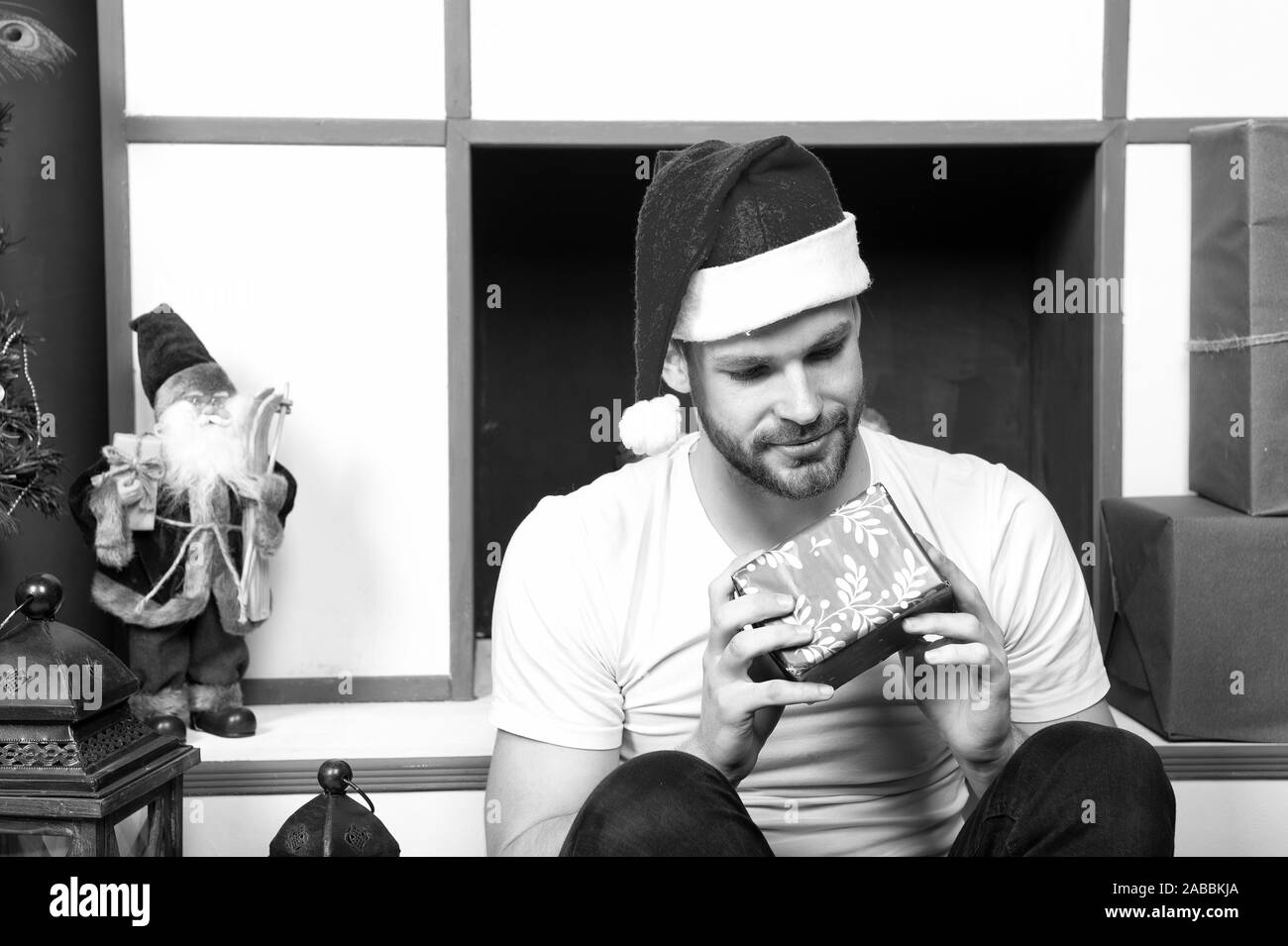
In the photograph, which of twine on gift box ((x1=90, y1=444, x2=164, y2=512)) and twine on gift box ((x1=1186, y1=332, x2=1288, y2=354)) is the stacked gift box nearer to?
twine on gift box ((x1=1186, y1=332, x2=1288, y2=354))

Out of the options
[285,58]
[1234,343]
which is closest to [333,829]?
[285,58]

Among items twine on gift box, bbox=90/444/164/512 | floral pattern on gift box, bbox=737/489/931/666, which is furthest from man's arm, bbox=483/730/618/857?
twine on gift box, bbox=90/444/164/512

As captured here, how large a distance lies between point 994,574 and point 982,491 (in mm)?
89

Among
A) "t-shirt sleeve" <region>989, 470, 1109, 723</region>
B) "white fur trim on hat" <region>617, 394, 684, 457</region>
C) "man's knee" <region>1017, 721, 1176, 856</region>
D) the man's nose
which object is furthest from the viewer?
"white fur trim on hat" <region>617, 394, 684, 457</region>

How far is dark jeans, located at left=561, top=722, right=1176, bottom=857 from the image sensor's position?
44.1 inches

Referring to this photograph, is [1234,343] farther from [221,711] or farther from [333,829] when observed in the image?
[221,711]

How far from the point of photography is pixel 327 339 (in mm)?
2057

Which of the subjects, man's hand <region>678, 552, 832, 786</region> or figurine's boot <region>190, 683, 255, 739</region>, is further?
figurine's boot <region>190, 683, 255, 739</region>

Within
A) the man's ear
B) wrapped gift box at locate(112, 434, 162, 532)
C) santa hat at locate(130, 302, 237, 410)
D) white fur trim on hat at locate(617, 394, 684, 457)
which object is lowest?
wrapped gift box at locate(112, 434, 162, 532)

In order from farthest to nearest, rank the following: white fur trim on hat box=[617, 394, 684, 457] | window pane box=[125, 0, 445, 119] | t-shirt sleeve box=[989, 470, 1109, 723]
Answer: window pane box=[125, 0, 445, 119], white fur trim on hat box=[617, 394, 684, 457], t-shirt sleeve box=[989, 470, 1109, 723]

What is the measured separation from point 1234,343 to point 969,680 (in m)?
0.98

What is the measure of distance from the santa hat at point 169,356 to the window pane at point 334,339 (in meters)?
0.10

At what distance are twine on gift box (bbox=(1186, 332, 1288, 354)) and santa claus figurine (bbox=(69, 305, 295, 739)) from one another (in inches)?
53.2
